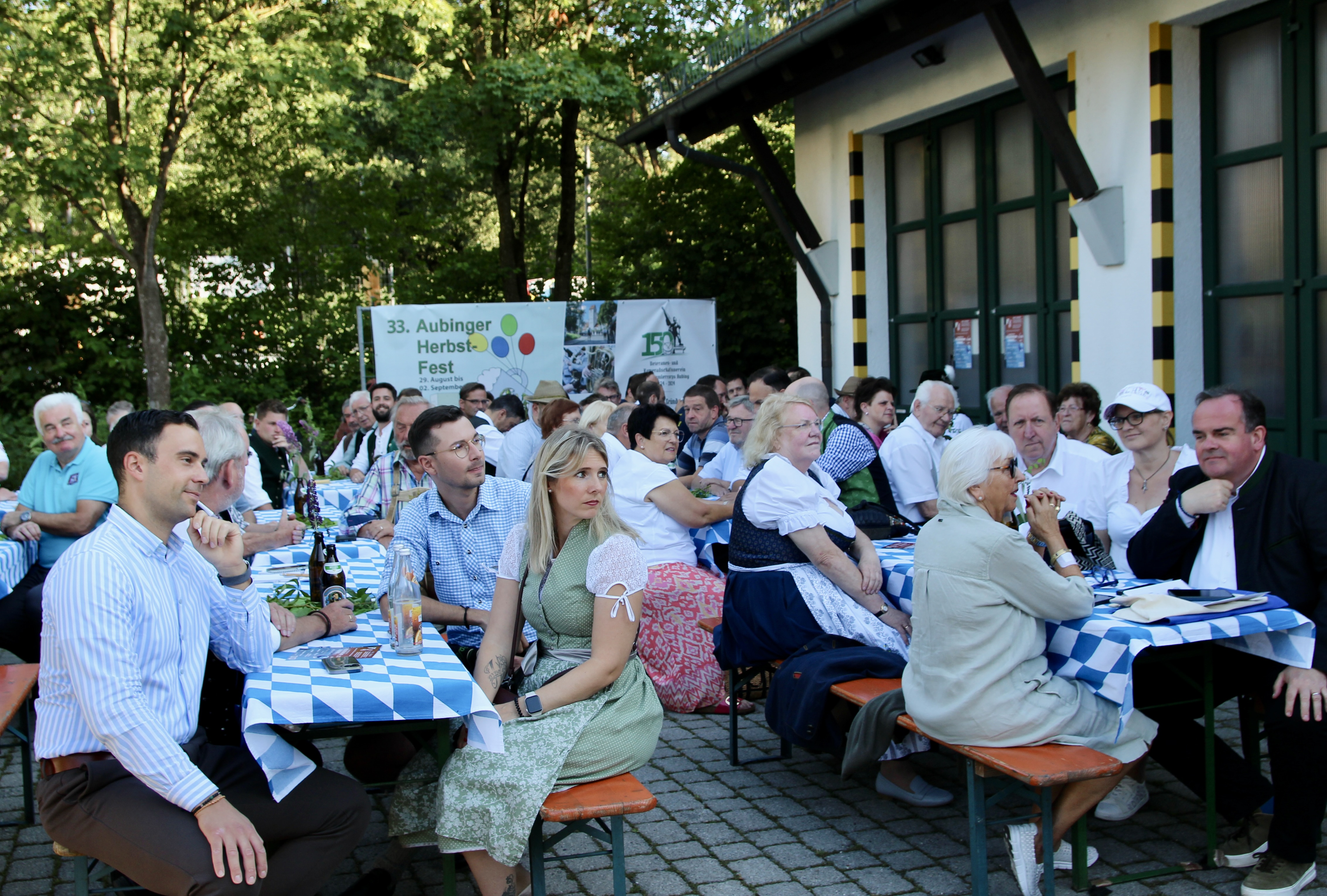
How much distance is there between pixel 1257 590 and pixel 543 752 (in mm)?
2369

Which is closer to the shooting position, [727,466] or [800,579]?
[800,579]

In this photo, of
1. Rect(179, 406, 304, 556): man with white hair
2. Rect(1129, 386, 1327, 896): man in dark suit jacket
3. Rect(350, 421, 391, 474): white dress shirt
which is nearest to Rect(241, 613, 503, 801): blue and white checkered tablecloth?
Rect(179, 406, 304, 556): man with white hair

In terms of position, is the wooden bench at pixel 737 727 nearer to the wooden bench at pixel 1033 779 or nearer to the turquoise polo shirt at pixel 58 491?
the wooden bench at pixel 1033 779

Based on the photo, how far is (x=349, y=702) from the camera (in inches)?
116

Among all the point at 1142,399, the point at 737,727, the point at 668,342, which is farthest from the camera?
the point at 668,342

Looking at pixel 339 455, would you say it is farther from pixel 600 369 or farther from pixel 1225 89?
pixel 1225 89

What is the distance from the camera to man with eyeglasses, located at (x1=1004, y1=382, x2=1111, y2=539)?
5289 millimetres

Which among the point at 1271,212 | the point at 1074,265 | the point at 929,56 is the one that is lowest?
the point at 1074,265

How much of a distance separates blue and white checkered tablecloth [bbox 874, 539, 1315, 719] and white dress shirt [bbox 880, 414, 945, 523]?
8.05 feet

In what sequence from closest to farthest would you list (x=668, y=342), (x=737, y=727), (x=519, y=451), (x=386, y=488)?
(x=737, y=727) → (x=386, y=488) → (x=519, y=451) → (x=668, y=342)

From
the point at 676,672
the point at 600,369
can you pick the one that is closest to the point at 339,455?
the point at 600,369

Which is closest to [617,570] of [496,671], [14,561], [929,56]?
[496,671]

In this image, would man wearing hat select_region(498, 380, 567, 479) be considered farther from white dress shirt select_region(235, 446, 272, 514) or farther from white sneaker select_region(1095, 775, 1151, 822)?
white sneaker select_region(1095, 775, 1151, 822)

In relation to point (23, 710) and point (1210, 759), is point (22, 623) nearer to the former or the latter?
point (23, 710)
